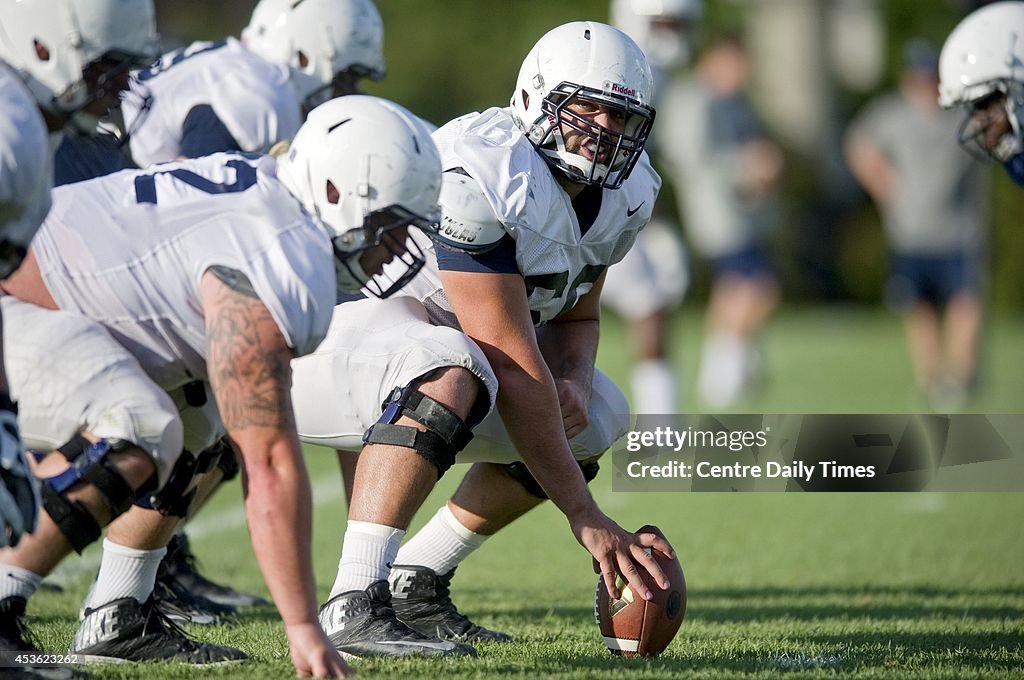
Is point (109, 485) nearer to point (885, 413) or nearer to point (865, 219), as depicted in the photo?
point (885, 413)

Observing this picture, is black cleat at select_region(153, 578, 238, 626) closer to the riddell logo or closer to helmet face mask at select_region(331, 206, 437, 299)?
helmet face mask at select_region(331, 206, 437, 299)

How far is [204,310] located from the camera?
2828mm

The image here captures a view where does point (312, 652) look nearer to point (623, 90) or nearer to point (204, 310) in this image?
point (204, 310)

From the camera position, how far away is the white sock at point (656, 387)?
26.5 ft

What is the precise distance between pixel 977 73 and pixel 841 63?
2217cm

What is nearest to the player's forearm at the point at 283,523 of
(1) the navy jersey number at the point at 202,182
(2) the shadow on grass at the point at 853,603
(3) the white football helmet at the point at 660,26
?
(1) the navy jersey number at the point at 202,182

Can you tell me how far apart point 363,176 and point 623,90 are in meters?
0.93

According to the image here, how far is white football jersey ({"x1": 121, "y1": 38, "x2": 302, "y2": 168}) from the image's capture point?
4.37 metres

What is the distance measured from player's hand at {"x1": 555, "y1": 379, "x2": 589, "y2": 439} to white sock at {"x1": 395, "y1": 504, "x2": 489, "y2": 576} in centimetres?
44

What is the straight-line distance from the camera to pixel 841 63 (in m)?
25.8

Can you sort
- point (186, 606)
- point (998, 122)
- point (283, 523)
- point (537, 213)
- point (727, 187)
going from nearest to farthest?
point (283, 523) → point (537, 213) → point (186, 606) → point (998, 122) → point (727, 187)

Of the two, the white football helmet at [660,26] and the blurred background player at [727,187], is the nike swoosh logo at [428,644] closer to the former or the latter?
the white football helmet at [660,26]

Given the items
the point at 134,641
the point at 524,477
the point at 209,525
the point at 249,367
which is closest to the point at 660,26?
the point at 209,525

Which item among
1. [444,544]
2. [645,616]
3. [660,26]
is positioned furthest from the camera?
[660,26]
